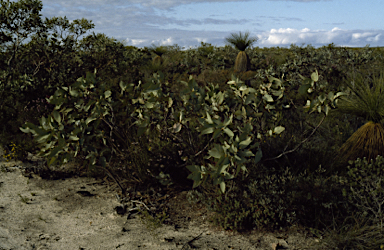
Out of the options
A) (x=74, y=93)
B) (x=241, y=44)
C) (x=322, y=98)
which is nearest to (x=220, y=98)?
(x=322, y=98)

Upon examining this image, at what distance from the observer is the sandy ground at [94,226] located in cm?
295

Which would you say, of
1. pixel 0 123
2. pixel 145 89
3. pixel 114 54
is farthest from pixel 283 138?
pixel 114 54

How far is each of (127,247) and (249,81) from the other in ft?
28.5

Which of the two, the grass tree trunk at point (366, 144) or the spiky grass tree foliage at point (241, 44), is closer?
the grass tree trunk at point (366, 144)

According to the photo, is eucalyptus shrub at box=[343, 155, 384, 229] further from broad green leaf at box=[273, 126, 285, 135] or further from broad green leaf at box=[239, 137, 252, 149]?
broad green leaf at box=[239, 137, 252, 149]

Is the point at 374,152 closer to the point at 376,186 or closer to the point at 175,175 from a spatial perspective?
the point at 376,186

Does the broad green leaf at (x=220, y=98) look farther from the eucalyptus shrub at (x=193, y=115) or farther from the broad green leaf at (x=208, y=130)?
the broad green leaf at (x=208, y=130)

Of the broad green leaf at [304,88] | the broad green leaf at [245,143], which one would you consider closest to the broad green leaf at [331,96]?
the broad green leaf at [304,88]

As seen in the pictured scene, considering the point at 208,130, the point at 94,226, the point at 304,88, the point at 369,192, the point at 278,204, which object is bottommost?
the point at 94,226

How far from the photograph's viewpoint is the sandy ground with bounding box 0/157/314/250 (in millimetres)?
2953

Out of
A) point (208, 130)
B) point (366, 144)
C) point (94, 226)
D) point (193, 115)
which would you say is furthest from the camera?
point (366, 144)

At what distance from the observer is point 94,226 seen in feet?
10.9

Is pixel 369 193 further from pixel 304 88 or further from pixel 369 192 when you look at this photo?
pixel 304 88

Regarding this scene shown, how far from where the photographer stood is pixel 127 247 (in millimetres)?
2908
